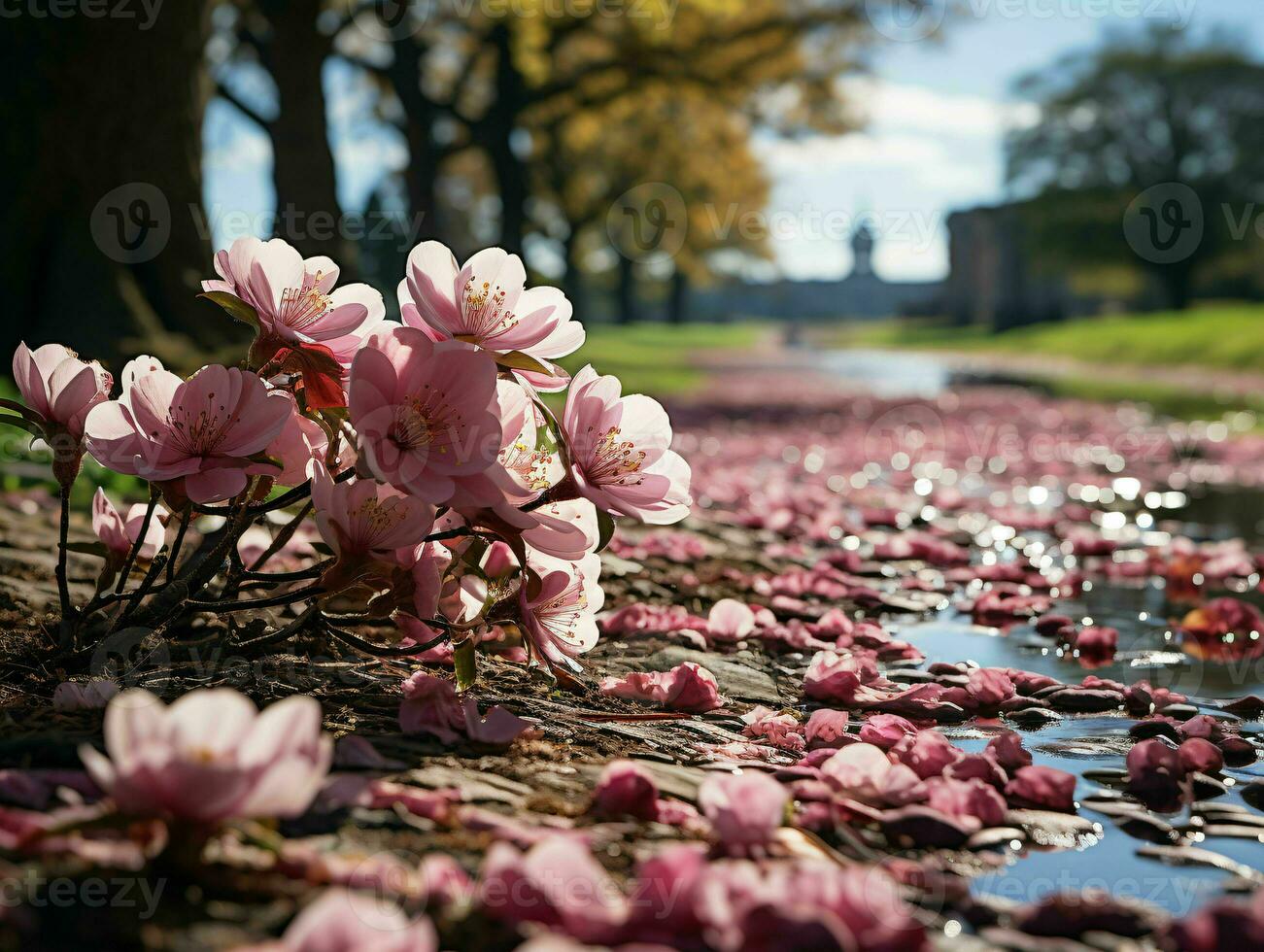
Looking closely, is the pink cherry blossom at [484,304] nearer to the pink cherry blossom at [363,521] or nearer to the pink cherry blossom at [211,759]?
the pink cherry blossom at [363,521]

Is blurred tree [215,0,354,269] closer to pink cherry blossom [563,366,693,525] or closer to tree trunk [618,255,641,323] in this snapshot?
pink cherry blossom [563,366,693,525]

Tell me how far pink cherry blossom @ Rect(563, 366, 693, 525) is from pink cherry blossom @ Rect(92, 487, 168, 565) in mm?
1099

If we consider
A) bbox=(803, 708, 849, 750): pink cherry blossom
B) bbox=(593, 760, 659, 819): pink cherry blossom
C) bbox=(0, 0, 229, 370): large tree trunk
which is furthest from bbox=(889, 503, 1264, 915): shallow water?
bbox=(0, 0, 229, 370): large tree trunk

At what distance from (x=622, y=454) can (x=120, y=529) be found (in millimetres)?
1249

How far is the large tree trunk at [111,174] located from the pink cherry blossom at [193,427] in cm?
614

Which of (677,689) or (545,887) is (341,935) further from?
(677,689)

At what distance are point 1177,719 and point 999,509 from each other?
476 centimetres

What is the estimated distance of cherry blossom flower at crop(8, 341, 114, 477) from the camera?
2.37 meters

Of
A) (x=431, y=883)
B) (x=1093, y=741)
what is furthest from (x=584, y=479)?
(x=1093, y=741)

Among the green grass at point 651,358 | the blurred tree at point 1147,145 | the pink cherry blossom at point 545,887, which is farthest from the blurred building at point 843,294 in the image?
the pink cherry blossom at point 545,887

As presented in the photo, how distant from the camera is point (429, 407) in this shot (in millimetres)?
2072

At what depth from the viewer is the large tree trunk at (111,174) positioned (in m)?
8.03

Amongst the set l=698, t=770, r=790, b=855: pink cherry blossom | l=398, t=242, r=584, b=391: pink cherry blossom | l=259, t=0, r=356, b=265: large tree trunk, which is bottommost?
l=698, t=770, r=790, b=855: pink cherry blossom

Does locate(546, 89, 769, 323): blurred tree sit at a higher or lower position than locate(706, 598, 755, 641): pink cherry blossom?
higher
